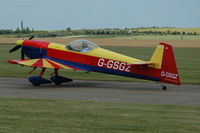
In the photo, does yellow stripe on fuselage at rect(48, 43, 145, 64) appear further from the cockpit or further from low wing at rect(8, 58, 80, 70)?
low wing at rect(8, 58, 80, 70)

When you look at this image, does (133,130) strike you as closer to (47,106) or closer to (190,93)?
(47,106)

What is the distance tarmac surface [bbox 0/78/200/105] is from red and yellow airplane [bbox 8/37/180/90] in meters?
0.59

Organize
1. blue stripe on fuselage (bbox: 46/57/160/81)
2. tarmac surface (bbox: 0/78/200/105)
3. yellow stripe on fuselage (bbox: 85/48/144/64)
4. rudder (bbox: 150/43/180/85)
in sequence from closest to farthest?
1. tarmac surface (bbox: 0/78/200/105)
2. rudder (bbox: 150/43/180/85)
3. blue stripe on fuselage (bbox: 46/57/160/81)
4. yellow stripe on fuselage (bbox: 85/48/144/64)

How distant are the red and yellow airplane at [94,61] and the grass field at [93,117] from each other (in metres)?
4.14

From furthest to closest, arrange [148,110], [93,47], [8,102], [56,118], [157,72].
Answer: [93,47], [157,72], [8,102], [148,110], [56,118]

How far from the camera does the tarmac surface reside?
51.8 feet

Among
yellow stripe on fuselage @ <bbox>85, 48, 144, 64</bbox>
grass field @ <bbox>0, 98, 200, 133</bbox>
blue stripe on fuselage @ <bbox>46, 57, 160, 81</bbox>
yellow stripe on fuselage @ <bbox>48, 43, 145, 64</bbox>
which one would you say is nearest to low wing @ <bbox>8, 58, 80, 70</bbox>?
blue stripe on fuselage @ <bbox>46, 57, 160, 81</bbox>

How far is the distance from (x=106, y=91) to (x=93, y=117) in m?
6.27

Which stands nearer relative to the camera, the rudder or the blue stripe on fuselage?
the rudder

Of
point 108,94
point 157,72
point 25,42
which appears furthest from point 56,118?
point 25,42

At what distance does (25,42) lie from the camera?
71.0 feet

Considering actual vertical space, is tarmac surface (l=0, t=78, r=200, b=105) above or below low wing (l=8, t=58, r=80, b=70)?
below

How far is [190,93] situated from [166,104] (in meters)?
3.40

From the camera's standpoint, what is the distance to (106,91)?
18016 mm
